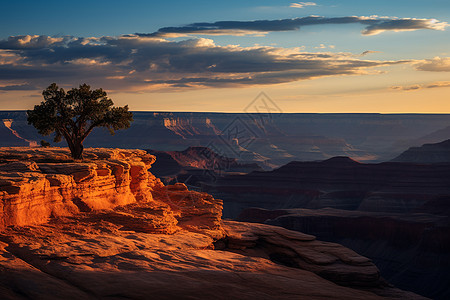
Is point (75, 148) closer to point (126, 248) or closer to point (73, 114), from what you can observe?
point (73, 114)

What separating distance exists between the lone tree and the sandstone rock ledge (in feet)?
5.71

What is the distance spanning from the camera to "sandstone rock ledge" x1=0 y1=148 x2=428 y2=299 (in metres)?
21.9

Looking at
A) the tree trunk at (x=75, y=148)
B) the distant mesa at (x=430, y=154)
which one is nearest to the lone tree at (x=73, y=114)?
the tree trunk at (x=75, y=148)

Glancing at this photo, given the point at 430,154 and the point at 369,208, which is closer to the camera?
the point at 369,208

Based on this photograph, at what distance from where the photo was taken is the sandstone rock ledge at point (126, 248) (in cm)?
2186

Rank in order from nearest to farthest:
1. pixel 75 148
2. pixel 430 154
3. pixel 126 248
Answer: pixel 126 248 → pixel 75 148 → pixel 430 154

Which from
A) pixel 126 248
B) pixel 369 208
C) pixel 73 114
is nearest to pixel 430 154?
pixel 369 208

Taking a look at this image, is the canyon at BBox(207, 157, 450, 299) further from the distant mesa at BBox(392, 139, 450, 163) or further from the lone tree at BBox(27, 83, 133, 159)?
the lone tree at BBox(27, 83, 133, 159)

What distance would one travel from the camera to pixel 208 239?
34.1 metres

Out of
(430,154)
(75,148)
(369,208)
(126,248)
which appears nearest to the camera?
(126,248)

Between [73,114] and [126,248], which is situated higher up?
[73,114]

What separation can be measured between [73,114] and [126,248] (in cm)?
1517

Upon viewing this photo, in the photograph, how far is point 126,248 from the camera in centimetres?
2645

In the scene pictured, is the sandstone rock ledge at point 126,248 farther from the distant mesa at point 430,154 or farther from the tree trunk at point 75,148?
the distant mesa at point 430,154
